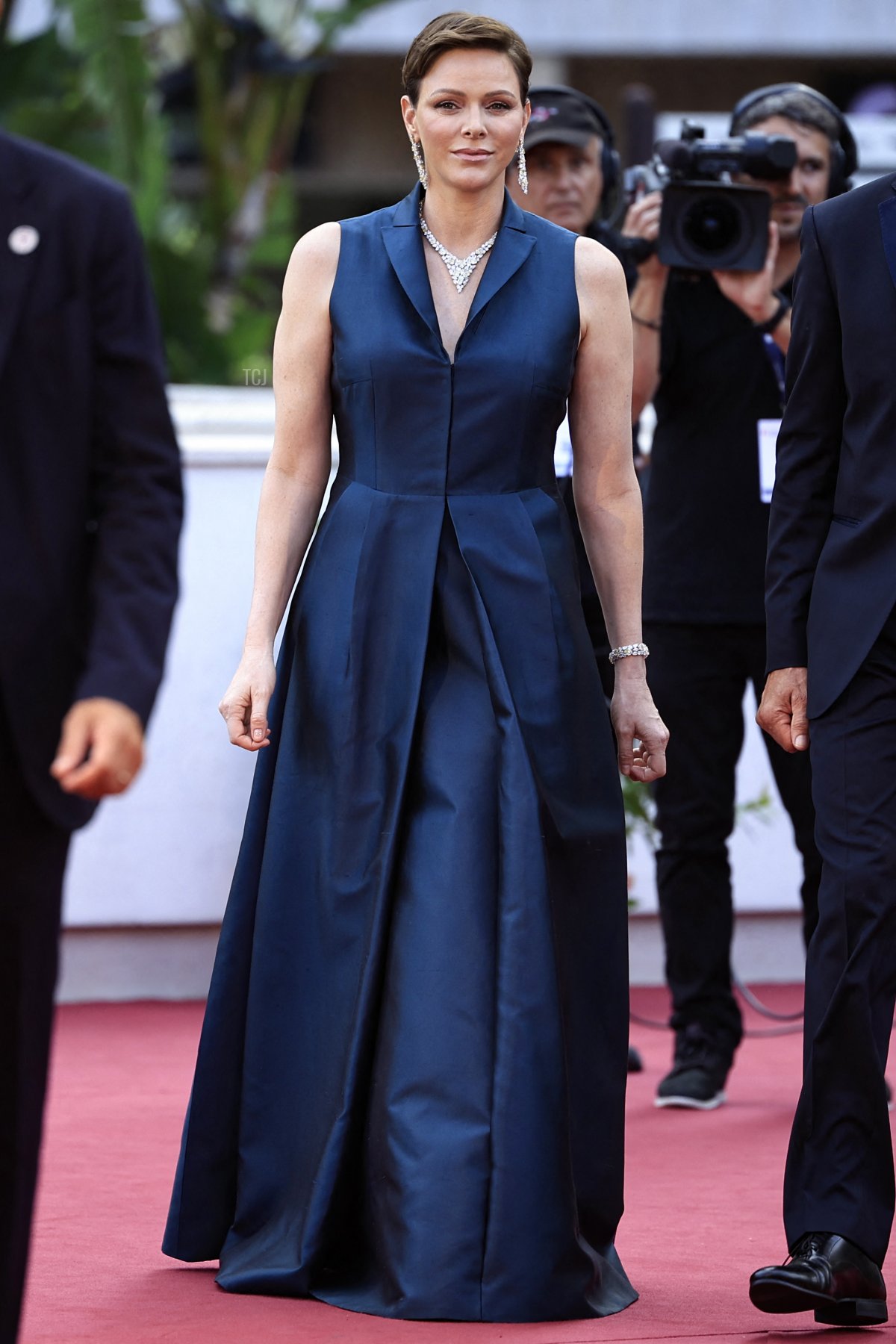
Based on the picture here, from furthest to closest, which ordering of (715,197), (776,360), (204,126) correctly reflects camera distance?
(204,126)
(776,360)
(715,197)

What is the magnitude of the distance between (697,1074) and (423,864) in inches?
72.1

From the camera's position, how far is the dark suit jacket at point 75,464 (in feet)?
7.22

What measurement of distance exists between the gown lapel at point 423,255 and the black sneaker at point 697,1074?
6.82ft

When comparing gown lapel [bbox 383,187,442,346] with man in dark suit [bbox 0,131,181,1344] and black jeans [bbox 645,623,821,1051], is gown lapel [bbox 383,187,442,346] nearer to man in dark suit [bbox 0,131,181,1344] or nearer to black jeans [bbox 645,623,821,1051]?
man in dark suit [bbox 0,131,181,1344]

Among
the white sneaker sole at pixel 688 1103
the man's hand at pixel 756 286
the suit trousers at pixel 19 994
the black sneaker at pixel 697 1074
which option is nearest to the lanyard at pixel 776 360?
the man's hand at pixel 756 286

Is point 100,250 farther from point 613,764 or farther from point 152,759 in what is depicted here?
point 152,759

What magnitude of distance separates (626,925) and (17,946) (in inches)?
55.2

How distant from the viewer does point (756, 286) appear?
447 centimetres

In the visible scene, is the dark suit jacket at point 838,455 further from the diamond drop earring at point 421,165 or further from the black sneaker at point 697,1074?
the black sneaker at point 697,1074

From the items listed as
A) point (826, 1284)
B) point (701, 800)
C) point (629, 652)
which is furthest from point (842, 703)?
point (701, 800)

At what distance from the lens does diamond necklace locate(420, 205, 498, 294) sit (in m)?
3.48

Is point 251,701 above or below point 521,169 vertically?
below

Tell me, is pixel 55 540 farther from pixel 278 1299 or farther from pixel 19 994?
pixel 278 1299

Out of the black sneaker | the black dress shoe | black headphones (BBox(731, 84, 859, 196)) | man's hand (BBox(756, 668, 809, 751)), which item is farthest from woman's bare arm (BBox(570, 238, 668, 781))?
the black sneaker
